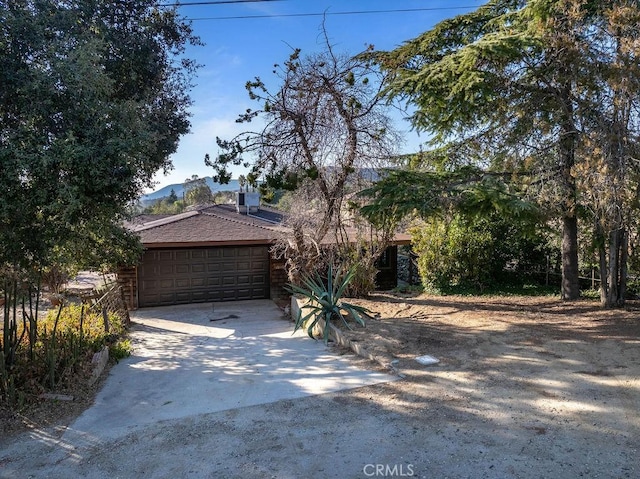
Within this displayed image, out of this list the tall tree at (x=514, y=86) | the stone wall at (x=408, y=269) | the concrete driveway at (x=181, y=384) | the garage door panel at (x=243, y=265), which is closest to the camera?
the concrete driveway at (x=181, y=384)

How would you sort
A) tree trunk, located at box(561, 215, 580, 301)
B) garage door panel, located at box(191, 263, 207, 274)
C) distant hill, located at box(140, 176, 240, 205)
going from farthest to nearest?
1. garage door panel, located at box(191, 263, 207, 274)
2. tree trunk, located at box(561, 215, 580, 301)
3. distant hill, located at box(140, 176, 240, 205)

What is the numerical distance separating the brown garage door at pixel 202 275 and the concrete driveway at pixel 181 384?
273 centimetres

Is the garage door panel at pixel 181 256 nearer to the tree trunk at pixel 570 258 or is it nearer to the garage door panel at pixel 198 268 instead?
the garage door panel at pixel 198 268

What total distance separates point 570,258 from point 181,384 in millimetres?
8077

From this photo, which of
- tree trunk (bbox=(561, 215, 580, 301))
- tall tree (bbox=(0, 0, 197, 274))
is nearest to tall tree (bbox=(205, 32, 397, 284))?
tall tree (bbox=(0, 0, 197, 274))

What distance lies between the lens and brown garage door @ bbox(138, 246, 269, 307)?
41.4 feet

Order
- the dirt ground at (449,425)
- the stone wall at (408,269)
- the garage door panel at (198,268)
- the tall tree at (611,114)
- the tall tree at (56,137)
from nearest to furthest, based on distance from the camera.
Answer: the dirt ground at (449,425) → the tall tree at (56,137) → the tall tree at (611,114) → the garage door panel at (198,268) → the stone wall at (408,269)

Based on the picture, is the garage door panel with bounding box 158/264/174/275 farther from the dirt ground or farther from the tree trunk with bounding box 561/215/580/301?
the tree trunk with bounding box 561/215/580/301

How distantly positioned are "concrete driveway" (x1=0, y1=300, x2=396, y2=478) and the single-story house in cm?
270

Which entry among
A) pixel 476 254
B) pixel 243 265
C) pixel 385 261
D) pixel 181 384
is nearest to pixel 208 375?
pixel 181 384

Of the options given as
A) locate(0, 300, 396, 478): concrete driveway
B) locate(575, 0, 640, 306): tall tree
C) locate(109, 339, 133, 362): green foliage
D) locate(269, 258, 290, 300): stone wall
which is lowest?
locate(0, 300, 396, 478): concrete driveway

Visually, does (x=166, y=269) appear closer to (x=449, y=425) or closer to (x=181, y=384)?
(x=181, y=384)

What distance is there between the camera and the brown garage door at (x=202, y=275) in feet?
41.4

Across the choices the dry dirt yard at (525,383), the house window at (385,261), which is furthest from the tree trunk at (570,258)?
the house window at (385,261)
